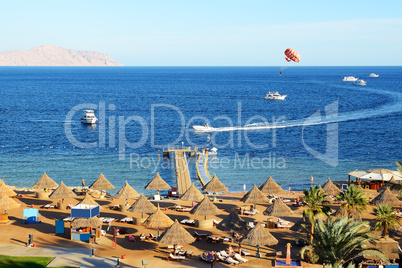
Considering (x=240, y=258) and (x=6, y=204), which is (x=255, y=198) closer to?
(x=240, y=258)

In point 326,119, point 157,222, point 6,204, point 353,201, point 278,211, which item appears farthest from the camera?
point 326,119

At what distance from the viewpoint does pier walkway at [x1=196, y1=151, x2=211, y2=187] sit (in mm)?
55731

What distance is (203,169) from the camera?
2421 inches

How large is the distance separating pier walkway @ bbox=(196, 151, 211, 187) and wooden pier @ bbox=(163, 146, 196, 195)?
4.54ft

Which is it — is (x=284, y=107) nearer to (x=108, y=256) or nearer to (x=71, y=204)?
(x=71, y=204)

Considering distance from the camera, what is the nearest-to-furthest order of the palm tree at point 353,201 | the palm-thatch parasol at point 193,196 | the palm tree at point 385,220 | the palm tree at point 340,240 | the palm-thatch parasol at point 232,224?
the palm tree at point 340,240
the palm tree at point 385,220
the palm tree at point 353,201
the palm-thatch parasol at point 232,224
the palm-thatch parasol at point 193,196

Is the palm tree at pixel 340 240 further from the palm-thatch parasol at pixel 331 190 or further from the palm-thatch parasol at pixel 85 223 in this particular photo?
the palm-thatch parasol at pixel 331 190

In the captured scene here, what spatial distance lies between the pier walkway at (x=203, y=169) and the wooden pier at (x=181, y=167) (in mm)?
1384

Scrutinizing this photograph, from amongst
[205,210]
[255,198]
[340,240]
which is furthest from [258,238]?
[255,198]

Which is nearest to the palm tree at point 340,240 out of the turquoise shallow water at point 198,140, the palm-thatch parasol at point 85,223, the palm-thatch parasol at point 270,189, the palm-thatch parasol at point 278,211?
the palm-thatch parasol at point 278,211

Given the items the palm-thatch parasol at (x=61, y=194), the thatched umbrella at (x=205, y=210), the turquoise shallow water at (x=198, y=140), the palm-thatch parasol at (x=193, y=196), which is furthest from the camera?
the turquoise shallow water at (x=198, y=140)

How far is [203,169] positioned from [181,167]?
2810mm

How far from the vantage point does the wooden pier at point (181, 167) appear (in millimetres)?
52438
